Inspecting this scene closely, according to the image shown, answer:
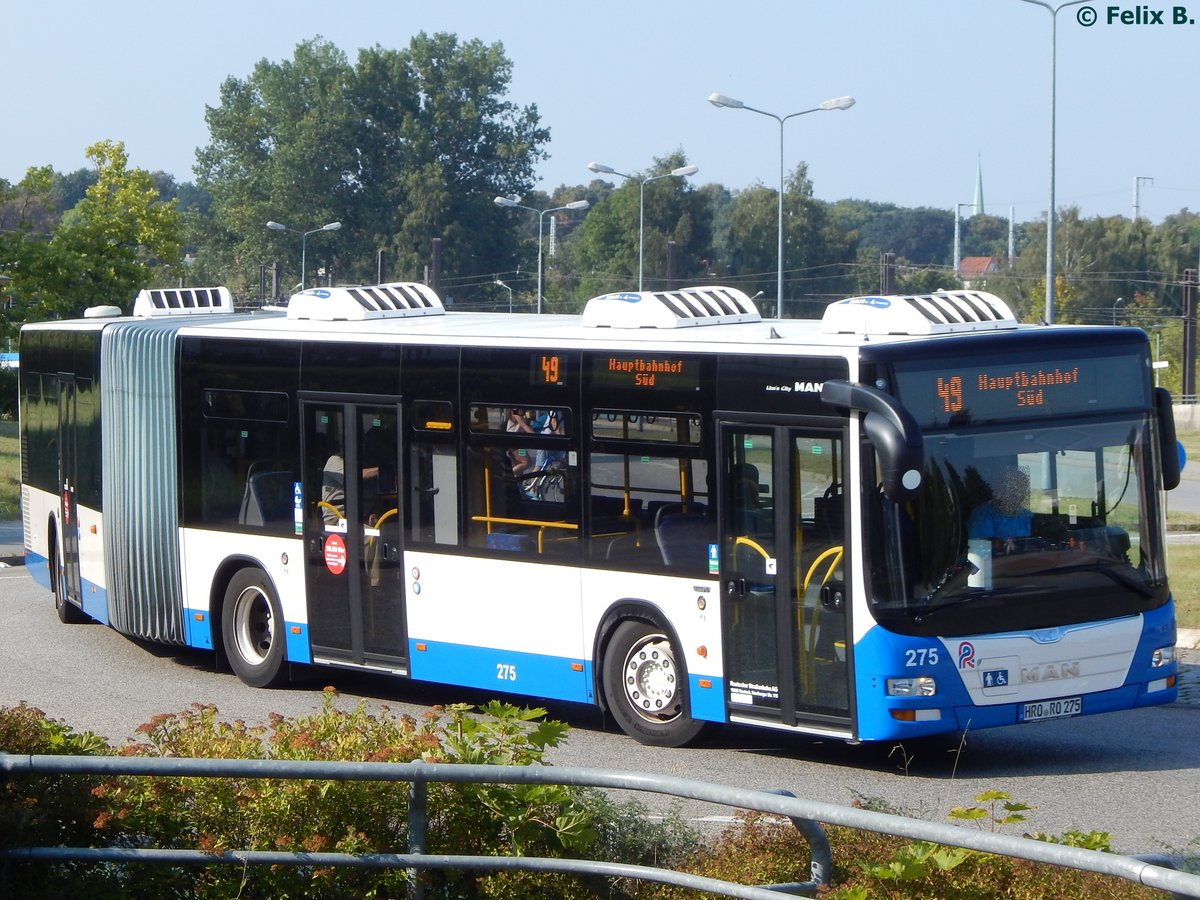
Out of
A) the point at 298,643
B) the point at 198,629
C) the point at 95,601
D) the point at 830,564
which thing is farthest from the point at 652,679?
the point at 95,601

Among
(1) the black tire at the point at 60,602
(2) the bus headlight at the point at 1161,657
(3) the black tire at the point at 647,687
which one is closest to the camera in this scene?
(2) the bus headlight at the point at 1161,657

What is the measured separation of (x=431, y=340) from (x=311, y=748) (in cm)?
645

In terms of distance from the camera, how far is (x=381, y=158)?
11275 centimetres

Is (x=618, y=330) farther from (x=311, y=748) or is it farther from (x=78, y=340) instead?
(x=78, y=340)

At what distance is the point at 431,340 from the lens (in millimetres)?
12711

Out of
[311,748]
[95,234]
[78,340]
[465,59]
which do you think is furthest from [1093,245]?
[311,748]

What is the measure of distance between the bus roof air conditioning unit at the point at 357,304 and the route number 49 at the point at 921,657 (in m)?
6.14

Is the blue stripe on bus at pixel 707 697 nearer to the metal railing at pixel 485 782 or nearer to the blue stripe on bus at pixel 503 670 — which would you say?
the blue stripe on bus at pixel 503 670

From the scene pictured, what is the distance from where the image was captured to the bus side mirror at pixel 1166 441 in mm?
10930

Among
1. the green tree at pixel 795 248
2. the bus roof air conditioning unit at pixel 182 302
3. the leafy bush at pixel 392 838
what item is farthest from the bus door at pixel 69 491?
the green tree at pixel 795 248

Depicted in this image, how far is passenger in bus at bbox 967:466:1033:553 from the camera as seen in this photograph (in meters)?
10.1

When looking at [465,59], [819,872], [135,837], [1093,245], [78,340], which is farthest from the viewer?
[465,59]

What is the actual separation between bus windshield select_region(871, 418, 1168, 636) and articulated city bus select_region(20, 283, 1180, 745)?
0.7 inches

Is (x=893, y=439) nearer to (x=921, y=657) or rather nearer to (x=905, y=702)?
(x=921, y=657)
